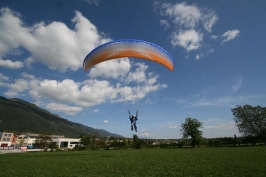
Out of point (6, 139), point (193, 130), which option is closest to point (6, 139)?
point (6, 139)

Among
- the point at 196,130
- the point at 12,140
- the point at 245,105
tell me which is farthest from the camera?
the point at 12,140

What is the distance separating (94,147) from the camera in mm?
57625

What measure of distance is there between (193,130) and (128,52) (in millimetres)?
50884

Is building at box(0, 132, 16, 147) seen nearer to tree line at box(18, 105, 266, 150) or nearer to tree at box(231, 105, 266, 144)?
tree line at box(18, 105, 266, 150)

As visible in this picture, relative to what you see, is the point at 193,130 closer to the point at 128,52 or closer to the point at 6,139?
the point at 128,52

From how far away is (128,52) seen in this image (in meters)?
16.5

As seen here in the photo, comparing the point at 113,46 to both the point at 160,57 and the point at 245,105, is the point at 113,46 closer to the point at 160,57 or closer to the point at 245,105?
the point at 160,57

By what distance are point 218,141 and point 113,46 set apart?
50.4m

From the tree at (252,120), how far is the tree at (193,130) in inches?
468

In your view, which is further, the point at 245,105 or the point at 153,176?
the point at 245,105

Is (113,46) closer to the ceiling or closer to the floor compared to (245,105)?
closer to the floor

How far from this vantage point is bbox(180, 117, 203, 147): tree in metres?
58.2

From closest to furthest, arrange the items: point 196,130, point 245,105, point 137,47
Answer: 1. point 137,47
2. point 245,105
3. point 196,130

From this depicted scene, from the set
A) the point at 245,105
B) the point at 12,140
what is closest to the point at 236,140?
the point at 245,105
